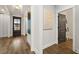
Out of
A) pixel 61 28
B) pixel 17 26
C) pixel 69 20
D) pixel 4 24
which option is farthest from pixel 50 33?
pixel 4 24

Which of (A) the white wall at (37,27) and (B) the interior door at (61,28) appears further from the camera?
(B) the interior door at (61,28)

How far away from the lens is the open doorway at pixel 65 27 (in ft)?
4.67

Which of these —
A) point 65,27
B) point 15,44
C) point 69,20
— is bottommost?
point 15,44

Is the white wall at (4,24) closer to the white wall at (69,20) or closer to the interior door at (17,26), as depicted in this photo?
the interior door at (17,26)

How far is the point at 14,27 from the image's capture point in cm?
155

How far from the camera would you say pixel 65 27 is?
5.08 ft

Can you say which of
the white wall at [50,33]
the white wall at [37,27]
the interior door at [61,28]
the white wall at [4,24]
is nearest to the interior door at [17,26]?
the white wall at [4,24]

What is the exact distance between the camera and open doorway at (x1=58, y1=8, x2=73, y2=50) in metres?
1.42

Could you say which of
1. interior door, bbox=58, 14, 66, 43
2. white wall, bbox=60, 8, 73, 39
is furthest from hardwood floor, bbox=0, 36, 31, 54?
white wall, bbox=60, 8, 73, 39

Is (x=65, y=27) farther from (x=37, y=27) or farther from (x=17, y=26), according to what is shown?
(x=17, y=26)

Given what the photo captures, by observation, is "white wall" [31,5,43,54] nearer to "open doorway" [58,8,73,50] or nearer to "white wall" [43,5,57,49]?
"white wall" [43,5,57,49]
